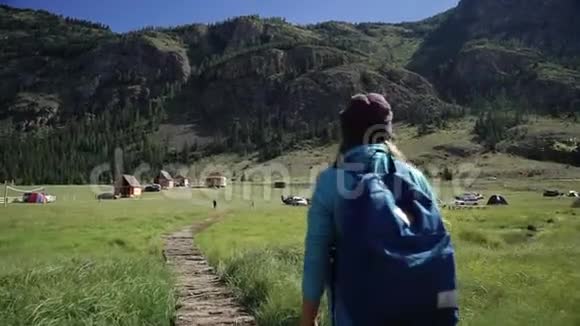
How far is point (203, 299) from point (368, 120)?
28.5ft

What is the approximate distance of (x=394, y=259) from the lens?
3.07 meters

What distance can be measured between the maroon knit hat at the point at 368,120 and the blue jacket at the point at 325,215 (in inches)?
6.2

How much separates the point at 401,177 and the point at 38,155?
20298cm

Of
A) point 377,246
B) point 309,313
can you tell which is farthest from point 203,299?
point 377,246

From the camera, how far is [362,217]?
127 inches

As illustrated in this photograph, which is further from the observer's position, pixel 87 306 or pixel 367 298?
pixel 87 306

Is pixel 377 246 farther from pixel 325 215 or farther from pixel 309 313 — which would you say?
pixel 309 313

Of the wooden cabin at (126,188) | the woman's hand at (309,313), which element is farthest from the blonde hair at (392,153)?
the wooden cabin at (126,188)

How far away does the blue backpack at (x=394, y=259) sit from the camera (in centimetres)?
306

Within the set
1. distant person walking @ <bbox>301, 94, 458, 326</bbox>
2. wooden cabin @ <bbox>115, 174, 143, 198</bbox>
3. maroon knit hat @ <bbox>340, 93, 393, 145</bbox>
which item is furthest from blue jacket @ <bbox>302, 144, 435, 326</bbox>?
wooden cabin @ <bbox>115, 174, 143, 198</bbox>

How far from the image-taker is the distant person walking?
3070 mm

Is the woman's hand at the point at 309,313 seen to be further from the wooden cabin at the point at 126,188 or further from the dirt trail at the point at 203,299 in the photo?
the wooden cabin at the point at 126,188

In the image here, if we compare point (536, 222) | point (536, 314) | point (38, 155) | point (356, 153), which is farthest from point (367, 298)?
point (38, 155)

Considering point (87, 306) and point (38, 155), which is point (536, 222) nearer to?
point (87, 306)
